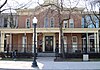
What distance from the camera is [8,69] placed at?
55.3ft

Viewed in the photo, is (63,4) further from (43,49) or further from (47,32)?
(43,49)

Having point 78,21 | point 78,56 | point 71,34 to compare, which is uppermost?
point 78,21

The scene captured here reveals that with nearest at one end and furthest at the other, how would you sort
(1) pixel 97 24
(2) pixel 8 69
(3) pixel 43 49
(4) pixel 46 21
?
(2) pixel 8 69 < (3) pixel 43 49 < (4) pixel 46 21 < (1) pixel 97 24

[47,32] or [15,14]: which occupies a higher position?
[15,14]

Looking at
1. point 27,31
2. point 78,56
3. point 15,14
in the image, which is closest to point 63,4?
point 78,56

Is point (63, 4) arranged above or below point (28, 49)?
above

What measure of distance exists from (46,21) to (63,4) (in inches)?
501

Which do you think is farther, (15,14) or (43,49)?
(15,14)

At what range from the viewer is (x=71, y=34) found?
40.0 m

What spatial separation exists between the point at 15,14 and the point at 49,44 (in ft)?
32.1

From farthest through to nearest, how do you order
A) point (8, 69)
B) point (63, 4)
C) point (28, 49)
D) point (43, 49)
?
point (43, 49) < point (28, 49) < point (63, 4) < point (8, 69)

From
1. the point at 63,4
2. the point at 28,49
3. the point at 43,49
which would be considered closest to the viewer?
the point at 63,4

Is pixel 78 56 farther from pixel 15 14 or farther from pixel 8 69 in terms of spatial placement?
pixel 15 14

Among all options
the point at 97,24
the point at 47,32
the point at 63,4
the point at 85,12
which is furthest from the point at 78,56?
the point at 97,24
